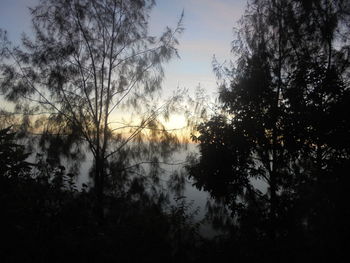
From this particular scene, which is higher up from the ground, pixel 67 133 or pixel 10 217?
pixel 67 133

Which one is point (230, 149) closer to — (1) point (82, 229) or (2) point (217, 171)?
(2) point (217, 171)

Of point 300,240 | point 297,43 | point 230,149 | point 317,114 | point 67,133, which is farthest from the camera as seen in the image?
point 67,133

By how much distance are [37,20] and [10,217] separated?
6.33 meters

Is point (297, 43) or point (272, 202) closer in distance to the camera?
point (272, 202)

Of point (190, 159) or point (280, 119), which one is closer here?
point (280, 119)

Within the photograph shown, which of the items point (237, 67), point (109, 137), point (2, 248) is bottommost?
point (2, 248)

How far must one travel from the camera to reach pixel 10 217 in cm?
366

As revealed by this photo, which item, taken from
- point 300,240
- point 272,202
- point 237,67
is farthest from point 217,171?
point 237,67

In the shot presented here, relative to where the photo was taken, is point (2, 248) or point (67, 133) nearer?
point (2, 248)

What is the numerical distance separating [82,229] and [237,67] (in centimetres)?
608

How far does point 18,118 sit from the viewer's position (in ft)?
27.5

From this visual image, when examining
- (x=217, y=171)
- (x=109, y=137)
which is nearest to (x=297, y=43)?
(x=217, y=171)

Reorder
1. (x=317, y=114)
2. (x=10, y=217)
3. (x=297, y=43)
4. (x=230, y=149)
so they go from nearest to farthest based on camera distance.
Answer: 1. (x=10, y=217)
2. (x=317, y=114)
3. (x=230, y=149)
4. (x=297, y=43)

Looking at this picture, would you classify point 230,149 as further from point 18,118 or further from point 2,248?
point 18,118
